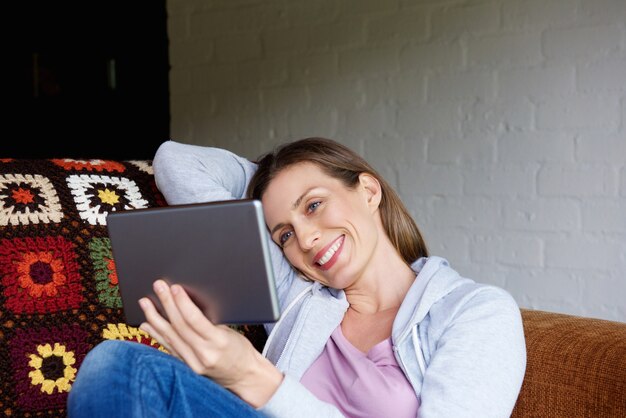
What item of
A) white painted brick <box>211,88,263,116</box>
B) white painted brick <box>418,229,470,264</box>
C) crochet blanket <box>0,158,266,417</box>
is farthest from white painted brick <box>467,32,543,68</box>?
crochet blanket <box>0,158,266,417</box>

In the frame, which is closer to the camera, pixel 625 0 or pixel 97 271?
pixel 97 271

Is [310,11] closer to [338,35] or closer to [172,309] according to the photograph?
[338,35]

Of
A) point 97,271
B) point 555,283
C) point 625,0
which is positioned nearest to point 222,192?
point 97,271

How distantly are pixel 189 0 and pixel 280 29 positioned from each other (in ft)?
1.31

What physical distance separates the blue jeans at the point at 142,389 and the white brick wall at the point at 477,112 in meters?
1.28

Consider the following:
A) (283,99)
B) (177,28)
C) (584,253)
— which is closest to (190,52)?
(177,28)

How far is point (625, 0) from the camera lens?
1824 mm

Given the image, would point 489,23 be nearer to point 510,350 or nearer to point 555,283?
point 555,283

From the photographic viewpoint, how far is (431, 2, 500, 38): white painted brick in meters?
2.03

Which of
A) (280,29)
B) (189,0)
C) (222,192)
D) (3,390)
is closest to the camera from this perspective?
(3,390)

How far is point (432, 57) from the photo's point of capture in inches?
83.7

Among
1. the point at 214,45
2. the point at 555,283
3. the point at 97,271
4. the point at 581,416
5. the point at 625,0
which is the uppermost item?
the point at 625,0

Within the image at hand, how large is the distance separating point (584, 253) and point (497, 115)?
0.43 m

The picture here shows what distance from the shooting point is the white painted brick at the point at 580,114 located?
1836 millimetres
